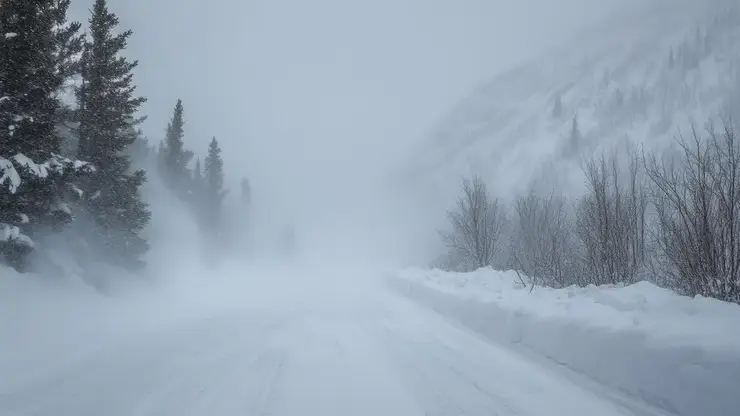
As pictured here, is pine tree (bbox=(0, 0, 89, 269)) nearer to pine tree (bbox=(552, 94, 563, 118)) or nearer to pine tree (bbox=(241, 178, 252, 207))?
pine tree (bbox=(241, 178, 252, 207))

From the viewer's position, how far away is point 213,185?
3831 centimetres

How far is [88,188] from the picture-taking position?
12.8 m

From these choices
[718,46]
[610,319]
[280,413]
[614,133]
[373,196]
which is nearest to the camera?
[280,413]

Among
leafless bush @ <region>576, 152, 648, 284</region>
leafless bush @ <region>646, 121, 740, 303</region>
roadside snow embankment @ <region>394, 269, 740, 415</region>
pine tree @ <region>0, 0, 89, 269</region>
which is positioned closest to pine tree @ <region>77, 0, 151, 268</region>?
pine tree @ <region>0, 0, 89, 269</region>

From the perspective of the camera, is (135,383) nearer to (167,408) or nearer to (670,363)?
(167,408)

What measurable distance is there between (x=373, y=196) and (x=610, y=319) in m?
172

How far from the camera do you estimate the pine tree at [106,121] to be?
40.7 feet

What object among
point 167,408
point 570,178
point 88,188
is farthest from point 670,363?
point 570,178

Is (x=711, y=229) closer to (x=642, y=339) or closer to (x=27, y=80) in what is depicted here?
(x=642, y=339)

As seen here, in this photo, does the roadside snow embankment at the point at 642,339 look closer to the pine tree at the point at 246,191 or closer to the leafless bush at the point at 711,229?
the leafless bush at the point at 711,229

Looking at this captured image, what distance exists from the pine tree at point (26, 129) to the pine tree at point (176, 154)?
20.0 m

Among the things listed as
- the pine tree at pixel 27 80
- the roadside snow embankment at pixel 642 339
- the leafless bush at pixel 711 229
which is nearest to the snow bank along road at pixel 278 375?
the roadside snow embankment at pixel 642 339

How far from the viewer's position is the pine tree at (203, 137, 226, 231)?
37188 millimetres

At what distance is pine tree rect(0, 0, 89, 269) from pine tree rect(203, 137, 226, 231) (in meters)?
29.1
